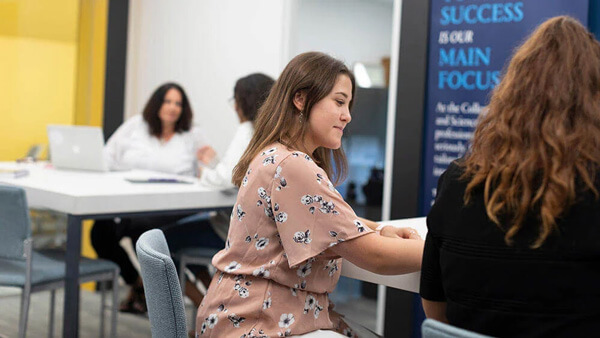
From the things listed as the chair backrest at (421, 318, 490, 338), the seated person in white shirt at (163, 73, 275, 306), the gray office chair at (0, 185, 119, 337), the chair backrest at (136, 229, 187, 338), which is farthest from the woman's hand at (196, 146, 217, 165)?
the chair backrest at (421, 318, 490, 338)

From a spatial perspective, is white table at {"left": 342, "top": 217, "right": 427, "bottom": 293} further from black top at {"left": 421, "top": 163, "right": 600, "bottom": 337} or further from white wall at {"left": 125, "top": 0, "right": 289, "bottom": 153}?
white wall at {"left": 125, "top": 0, "right": 289, "bottom": 153}

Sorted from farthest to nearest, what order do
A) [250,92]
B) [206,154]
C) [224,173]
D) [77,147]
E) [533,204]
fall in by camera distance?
[206,154] → [77,147] → [250,92] → [224,173] → [533,204]

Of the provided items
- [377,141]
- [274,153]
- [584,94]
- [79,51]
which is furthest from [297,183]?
[79,51]

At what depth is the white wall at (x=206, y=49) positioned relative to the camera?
16.7 feet

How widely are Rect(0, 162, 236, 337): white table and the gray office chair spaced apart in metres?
0.13

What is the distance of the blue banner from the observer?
11.9ft

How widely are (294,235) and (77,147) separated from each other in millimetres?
3019

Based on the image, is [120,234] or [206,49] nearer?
[120,234]

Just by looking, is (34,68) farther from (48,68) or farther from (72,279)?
(72,279)

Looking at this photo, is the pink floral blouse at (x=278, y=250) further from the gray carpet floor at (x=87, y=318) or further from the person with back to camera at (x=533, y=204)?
the gray carpet floor at (x=87, y=318)

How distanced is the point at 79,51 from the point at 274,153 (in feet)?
14.3

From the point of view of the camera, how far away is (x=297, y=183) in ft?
5.90

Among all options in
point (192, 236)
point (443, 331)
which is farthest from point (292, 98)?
point (192, 236)

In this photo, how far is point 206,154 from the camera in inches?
199
